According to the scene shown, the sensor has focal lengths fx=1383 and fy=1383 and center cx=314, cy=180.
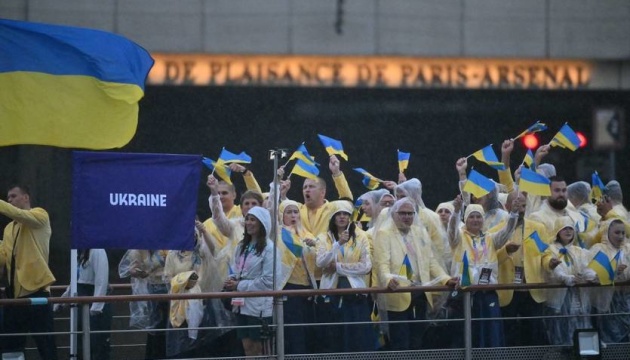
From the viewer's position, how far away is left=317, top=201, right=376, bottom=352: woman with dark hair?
12539 millimetres

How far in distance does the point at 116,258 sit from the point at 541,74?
783 cm

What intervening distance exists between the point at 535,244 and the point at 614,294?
3.36ft

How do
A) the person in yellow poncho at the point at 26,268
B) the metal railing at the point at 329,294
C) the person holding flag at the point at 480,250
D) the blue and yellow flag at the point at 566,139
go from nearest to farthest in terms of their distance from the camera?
1. the metal railing at the point at 329,294
2. the person in yellow poncho at the point at 26,268
3. the person holding flag at the point at 480,250
4. the blue and yellow flag at the point at 566,139

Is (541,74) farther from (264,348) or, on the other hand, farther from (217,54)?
(264,348)

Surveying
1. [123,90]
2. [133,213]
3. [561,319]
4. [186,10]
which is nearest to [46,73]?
[123,90]

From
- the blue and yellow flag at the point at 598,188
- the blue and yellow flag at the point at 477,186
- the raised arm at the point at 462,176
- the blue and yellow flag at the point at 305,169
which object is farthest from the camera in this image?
the blue and yellow flag at the point at 598,188

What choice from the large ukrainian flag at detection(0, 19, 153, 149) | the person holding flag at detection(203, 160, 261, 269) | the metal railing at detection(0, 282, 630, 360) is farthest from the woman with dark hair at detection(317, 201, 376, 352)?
the large ukrainian flag at detection(0, 19, 153, 149)

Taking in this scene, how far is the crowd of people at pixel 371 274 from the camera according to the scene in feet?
41.0

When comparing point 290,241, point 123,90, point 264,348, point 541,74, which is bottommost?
Result: point 264,348

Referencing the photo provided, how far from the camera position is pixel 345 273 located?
13000 mm

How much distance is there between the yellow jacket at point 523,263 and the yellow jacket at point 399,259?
761mm

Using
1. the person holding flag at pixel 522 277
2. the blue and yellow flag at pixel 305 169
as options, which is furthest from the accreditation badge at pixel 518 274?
→ the blue and yellow flag at pixel 305 169

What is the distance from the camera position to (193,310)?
12656 mm

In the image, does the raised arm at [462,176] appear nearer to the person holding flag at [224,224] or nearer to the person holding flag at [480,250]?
the person holding flag at [480,250]
